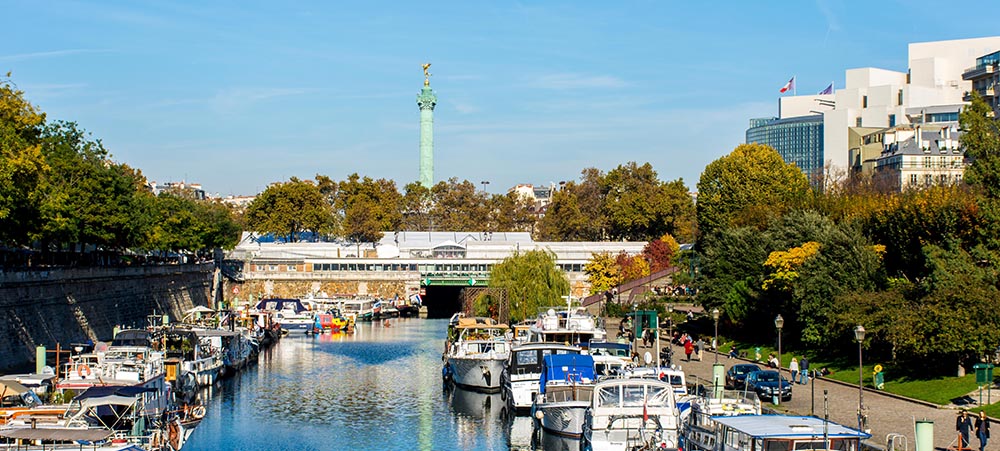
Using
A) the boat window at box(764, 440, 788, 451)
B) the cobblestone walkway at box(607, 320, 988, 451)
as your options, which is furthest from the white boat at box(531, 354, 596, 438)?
the boat window at box(764, 440, 788, 451)

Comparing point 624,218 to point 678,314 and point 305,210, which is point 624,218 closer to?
point 305,210

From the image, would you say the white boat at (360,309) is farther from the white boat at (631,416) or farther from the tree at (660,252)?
the white boat at (631,416)

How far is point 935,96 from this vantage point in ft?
459

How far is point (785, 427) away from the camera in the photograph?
30406 millimetres

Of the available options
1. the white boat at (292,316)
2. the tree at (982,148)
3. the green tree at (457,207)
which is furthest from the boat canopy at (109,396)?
the green tree at (457,207)

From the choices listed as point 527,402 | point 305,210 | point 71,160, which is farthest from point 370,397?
point 305,210

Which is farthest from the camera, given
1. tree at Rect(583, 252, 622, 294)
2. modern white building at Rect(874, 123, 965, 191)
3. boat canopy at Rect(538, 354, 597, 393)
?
tree at Rect(583, 252, 622, 294)

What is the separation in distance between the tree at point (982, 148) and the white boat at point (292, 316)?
2171 inches

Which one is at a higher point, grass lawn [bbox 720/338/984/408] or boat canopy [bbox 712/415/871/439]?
boat canopy [bbox 712/415/871/439]

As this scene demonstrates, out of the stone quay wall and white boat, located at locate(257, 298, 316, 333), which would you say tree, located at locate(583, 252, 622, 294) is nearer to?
white boat, located at locate(257, 298, 316, 333)

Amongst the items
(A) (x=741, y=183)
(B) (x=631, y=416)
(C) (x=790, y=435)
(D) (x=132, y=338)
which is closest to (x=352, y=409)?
(D) (x=132, y=338)

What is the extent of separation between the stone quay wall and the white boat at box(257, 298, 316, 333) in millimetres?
8351

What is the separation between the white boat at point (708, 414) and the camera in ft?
111

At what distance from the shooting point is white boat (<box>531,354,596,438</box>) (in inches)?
1681
